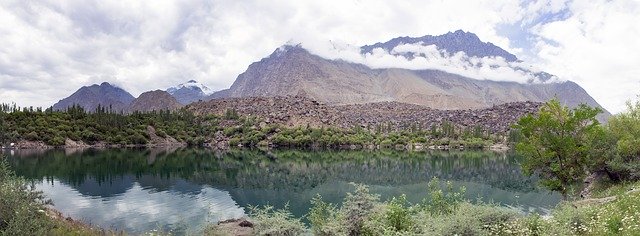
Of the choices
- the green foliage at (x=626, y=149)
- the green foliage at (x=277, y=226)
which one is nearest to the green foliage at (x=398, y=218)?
the green foliage at (x=277, y=226)

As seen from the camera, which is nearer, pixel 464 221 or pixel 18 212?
pixel 464 221

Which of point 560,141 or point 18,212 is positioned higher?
point 560,141

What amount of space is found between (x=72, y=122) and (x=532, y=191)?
167 metres

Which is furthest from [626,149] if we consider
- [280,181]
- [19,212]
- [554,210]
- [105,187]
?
[105,187]

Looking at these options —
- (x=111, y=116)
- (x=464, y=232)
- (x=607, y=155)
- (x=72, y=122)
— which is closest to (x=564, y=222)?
(x=464, y=232)

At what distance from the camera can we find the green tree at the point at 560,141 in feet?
114

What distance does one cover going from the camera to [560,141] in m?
34.7

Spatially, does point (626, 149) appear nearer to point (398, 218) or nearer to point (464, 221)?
point (398, 218)

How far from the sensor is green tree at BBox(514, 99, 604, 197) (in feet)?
114

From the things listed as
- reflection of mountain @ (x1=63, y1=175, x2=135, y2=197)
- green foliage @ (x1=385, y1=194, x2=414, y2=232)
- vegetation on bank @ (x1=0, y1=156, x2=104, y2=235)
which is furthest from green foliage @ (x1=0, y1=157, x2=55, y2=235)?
reflection of mountain @ (x1=63, y1=175, x2=135, y2=197)

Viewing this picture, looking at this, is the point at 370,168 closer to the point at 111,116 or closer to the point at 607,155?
the point at 607,155

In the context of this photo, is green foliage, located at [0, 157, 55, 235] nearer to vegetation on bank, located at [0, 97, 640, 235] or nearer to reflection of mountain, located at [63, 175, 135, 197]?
vegetation on bank, located at [0, 97, 640, 235]

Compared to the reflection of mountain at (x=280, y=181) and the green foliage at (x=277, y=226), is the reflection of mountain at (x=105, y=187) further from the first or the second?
the green foliage at (x=277, y=226)

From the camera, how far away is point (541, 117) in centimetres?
3569
